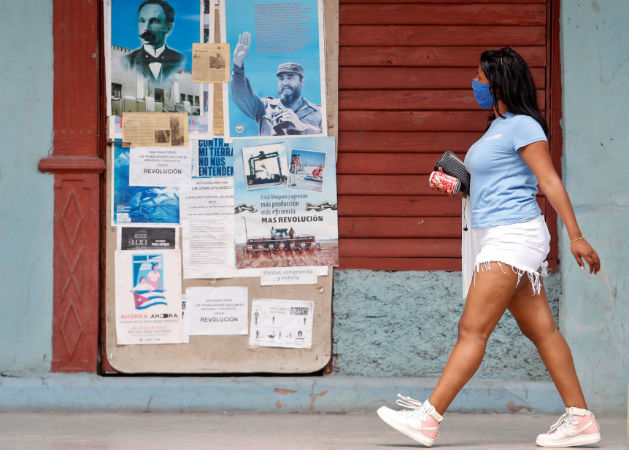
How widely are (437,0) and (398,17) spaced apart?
27 centimetres

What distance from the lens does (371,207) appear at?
549 centimetres

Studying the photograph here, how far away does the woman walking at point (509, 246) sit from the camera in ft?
13.3

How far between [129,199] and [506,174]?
241cm

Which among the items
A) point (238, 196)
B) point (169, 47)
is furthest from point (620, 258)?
point (169, 47)

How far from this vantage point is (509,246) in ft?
13.3

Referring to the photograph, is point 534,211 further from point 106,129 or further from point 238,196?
point 106,129

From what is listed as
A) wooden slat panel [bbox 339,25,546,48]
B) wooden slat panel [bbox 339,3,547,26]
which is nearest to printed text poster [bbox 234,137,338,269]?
wooden slat panel [bbox 339,25,546,48]

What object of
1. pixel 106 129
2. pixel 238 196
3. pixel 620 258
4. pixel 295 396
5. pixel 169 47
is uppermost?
pixel 169 47

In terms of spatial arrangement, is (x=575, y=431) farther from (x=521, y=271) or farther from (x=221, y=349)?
(x=221, y=349)

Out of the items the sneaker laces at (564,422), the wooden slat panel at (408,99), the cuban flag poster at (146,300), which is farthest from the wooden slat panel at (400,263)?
the sneaker laces at (564,422)

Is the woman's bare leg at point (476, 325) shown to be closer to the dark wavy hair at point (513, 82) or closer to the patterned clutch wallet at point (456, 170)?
the patterned clutch wallet at point (456, 170)

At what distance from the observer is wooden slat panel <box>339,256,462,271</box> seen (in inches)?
215

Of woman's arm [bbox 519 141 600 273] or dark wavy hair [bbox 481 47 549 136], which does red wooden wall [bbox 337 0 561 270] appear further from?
woman's arm [bbox 519 141 600 273]

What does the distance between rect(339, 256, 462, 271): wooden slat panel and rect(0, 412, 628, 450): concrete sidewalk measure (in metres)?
0.91
